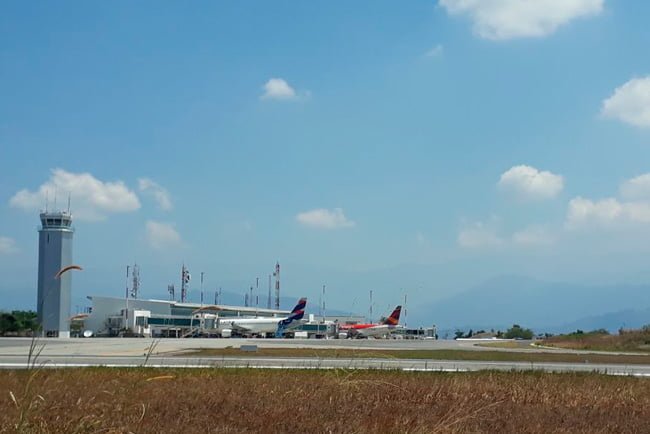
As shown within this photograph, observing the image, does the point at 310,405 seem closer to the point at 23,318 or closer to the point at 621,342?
the point at 621,342

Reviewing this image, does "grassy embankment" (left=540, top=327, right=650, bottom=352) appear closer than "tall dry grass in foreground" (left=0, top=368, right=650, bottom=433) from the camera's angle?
No

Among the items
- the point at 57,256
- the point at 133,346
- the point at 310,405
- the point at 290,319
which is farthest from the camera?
the point at 290,319

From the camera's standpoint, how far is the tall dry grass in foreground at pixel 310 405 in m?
11.1

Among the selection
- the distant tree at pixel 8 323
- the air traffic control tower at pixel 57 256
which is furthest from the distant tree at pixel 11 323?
the air traffic control tower at pixel 57 256

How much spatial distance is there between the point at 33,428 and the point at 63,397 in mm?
3141

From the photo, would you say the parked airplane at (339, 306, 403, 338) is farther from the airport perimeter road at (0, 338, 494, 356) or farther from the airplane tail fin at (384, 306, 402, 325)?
the airport perimeter road at (0, 338, 494, 356)

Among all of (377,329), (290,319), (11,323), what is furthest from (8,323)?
(377,329)

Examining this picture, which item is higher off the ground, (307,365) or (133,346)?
(307,365)

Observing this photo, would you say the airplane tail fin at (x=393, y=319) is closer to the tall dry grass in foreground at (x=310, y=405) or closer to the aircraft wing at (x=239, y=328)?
the aircraft wing at (x=239, y=328)

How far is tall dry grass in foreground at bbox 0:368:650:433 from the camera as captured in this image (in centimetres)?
1113

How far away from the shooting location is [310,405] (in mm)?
13555

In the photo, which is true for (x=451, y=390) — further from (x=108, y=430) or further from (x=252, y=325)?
(x=252, y=325)

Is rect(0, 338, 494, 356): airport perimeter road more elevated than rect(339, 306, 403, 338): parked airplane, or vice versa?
rect(0, 338, 494, 356): airport perimeter road

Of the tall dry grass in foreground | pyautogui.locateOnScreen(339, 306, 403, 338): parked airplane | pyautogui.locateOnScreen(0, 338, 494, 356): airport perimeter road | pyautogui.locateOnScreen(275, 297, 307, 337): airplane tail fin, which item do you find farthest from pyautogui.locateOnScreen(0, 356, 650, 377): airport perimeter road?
pyautogui.locateOnScreen(339, 306, 403, 338): parked airplane
